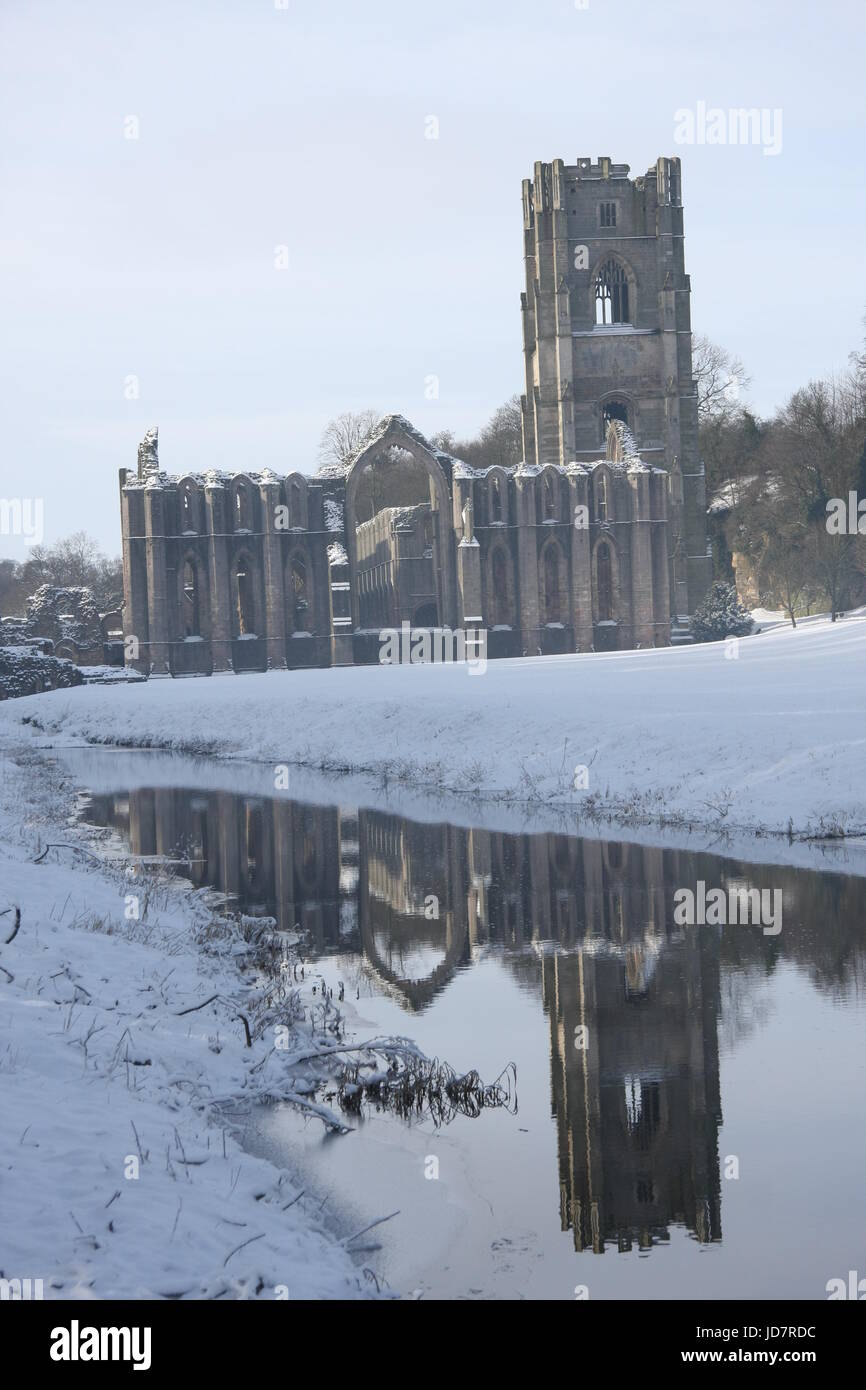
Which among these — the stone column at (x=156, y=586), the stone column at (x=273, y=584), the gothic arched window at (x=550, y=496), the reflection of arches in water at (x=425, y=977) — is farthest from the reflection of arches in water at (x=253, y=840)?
the gothic arched window at (x=550, y=496)

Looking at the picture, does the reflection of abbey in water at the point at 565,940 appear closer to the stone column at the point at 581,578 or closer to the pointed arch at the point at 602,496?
the stone column at the point at 581,578

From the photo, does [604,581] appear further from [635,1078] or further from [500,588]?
[635,1078]

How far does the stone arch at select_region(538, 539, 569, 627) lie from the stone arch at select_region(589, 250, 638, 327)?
15.5m

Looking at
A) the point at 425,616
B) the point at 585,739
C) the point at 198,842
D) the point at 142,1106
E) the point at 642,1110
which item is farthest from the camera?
the point at 425,616

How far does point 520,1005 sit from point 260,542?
192ft

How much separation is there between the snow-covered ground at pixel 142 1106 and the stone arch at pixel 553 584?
56.1 metres

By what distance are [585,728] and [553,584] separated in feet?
142

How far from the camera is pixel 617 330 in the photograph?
7719 centimetres

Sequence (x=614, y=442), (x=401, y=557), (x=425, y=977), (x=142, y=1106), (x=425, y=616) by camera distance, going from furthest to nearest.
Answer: (x=401, y=557) → (x=425, y=616) → (x=614, y=442) → (x=425, y=977) → (x=142, y=1106)

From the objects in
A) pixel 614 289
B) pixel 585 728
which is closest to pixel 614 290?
pixel 614 289

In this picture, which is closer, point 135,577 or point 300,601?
point 135,577
